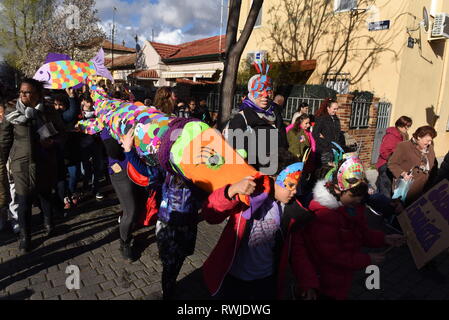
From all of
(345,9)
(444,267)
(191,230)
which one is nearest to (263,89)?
(191,230)

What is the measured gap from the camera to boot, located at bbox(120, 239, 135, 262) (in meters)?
3.60

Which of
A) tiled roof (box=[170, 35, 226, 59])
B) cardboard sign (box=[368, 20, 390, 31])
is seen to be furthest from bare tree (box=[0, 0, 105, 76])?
cardboard sign (box=[368, 20, 390, 31])

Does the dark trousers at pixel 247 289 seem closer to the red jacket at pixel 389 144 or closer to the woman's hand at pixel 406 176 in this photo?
the woman's hand at pixel 406 176

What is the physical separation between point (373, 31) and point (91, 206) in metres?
10.1

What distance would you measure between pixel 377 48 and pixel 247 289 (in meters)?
10.3

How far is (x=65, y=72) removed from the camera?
388 centimetres

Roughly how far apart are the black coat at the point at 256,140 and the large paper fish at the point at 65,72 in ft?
7.03

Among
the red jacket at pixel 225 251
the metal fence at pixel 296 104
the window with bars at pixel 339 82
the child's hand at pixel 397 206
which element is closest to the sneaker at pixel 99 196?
the red jacket at pixel 225 251

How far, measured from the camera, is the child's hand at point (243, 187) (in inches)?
64.3

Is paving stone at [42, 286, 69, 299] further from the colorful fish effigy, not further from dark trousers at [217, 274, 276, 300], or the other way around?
dark trousers at [217, 274, 276, 300]

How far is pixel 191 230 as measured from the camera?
2771mm

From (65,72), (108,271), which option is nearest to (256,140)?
(108,271)

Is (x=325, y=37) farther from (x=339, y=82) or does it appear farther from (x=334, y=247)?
(x=334, y=247)

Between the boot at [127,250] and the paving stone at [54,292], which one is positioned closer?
the paving stone at [54,292]
